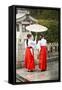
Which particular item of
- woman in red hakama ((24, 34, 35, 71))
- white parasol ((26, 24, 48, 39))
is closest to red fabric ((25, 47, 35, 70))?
woman in red hakama ((24, 34, 35, 71))

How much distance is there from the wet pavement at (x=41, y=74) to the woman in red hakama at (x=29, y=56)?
3 centimetres

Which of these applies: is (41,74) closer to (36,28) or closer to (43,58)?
(43,58)

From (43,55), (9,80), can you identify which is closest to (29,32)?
(43,55)

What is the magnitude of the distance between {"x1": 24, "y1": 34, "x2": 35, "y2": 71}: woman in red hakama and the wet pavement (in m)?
0.03

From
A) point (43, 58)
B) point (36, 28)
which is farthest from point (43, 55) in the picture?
point (36, 28)

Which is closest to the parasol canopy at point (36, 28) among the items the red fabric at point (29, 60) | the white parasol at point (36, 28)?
the white parasol at point (36, 28)

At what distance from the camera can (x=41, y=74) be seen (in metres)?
1.65

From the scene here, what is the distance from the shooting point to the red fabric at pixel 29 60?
1.62 m

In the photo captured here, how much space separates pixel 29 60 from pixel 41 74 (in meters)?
0.10

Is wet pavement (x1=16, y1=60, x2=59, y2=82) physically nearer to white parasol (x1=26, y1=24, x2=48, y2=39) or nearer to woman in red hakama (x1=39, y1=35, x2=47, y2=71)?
woman in red hakama (x1=39, y1=35, x2=47, y2=71)

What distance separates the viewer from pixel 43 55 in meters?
1.66

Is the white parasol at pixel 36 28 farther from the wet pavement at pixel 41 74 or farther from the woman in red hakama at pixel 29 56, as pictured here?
the wet pavement at pixel 41 74
